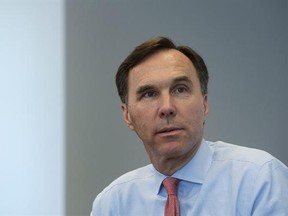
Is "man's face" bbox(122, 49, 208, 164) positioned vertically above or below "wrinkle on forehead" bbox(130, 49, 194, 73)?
below

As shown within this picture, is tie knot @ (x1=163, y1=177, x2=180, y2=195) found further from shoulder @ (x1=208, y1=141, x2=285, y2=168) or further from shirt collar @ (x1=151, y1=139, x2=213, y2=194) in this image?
shoulder @ (x1=208, y1=141, x2=285, y2=168)

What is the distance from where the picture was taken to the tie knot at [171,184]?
101 centimetres

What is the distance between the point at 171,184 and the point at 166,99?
0.25 m

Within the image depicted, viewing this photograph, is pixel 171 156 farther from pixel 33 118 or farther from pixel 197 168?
pixel 33 118

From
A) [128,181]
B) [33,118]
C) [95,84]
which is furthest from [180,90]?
[33,118]

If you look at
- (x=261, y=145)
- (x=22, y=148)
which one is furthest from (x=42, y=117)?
(x=261, y=145)

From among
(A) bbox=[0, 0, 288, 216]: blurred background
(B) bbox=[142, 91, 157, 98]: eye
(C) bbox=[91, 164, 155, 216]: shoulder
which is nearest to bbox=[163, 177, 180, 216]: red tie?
(C) bbox=[91, 164, 155, 216]: shoulder

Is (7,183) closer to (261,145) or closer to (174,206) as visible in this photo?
(174,206)

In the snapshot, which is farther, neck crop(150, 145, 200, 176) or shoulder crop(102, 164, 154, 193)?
shoulder crop(102, 164, 154, 193)

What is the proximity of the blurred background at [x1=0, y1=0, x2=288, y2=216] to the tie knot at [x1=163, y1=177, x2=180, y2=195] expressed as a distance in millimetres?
453

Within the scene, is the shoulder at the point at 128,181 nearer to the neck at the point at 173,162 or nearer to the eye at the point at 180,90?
the neck at the point at 173,162

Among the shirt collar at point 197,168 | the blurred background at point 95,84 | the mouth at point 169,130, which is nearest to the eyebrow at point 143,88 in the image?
the mouth at point 169,130

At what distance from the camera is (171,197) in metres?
0.99

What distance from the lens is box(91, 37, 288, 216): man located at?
0.93 metres
